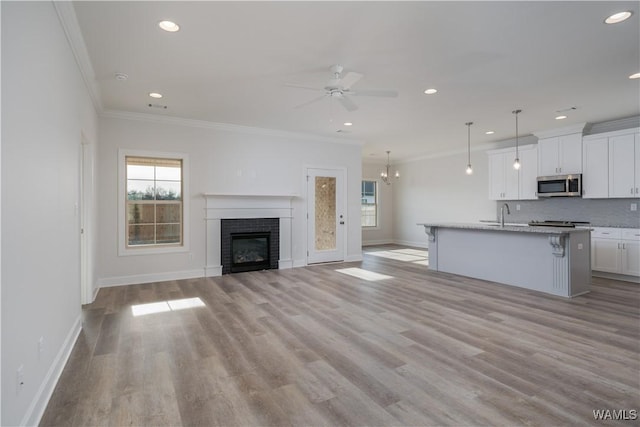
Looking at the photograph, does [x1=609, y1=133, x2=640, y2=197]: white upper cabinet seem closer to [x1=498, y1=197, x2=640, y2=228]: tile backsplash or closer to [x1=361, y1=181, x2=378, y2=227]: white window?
[x1=498, y1=197, x2=640, y2=228]: tile backsplash

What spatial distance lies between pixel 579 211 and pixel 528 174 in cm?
116

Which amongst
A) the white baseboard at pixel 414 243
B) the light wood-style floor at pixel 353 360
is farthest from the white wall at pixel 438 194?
the light wood-style floor at pixel 353 360

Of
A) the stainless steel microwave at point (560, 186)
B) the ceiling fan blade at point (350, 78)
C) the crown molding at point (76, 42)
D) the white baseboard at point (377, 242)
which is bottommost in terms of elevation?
the white baseboard at point (377, 242)

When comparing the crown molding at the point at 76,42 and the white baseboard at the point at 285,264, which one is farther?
the white baseboard at the point at 285,264

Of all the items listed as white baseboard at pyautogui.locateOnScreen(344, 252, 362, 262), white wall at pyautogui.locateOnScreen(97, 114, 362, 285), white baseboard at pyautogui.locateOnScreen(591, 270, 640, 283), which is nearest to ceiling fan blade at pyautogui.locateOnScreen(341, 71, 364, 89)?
white wall at pyautogui.locateOnScreen(97, 114, 362, 285)

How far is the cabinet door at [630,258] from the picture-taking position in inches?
219

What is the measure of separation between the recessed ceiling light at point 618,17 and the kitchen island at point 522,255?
8.67 ft

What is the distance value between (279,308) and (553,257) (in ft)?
12.8

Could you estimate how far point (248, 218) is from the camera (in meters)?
6.47

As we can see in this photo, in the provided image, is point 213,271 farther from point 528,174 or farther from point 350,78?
point 528,174

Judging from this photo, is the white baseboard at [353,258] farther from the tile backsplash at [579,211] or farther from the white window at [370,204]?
the tile backsplash at [579,211]

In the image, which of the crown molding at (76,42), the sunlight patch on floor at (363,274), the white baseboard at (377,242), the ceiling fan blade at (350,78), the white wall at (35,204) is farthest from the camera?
the white baseboard at (377,242)

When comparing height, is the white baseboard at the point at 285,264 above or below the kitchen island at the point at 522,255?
below

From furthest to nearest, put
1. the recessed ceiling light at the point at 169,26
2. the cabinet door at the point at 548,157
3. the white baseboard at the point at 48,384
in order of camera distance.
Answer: the cabinet door at the point at 548,157, the recessed ceiling light at the point at 169,26, the white baseboard at the point at 48,384
